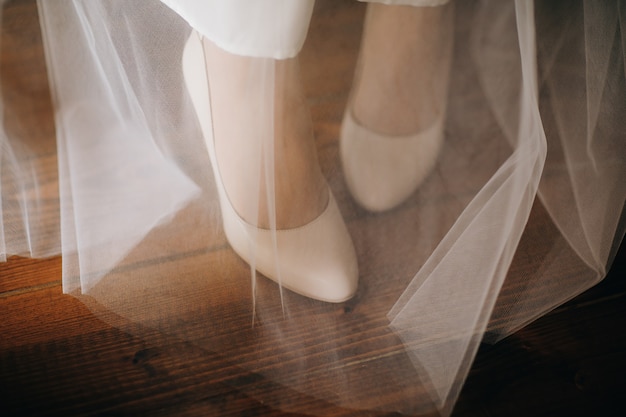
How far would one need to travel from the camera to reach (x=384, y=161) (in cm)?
67

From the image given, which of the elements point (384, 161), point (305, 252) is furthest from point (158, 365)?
point (384, 161)

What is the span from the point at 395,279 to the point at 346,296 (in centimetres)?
7

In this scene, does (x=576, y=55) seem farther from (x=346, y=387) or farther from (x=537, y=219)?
(x=346, y=387)

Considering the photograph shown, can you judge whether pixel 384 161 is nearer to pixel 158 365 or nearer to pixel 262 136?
pixel 262 136

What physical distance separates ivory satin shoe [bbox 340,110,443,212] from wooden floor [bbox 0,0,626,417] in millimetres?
51

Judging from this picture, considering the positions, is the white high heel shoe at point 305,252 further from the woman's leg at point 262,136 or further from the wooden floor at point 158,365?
the wooden floor at point 158,365

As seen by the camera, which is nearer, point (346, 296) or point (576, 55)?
point (576, 55)

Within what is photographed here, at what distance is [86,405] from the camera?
2.14 feet

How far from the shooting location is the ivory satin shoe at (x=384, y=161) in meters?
0.65

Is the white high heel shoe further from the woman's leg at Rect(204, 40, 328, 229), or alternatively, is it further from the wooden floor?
the wooden floor

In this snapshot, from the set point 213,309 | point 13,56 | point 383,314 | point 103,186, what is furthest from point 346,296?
point 13,56

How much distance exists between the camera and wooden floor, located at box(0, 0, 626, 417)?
0.65m

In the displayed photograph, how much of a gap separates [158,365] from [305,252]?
23cm

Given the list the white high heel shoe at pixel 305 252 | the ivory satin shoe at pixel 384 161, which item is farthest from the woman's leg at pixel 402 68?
the white high heel shoe at pixel 305 252
